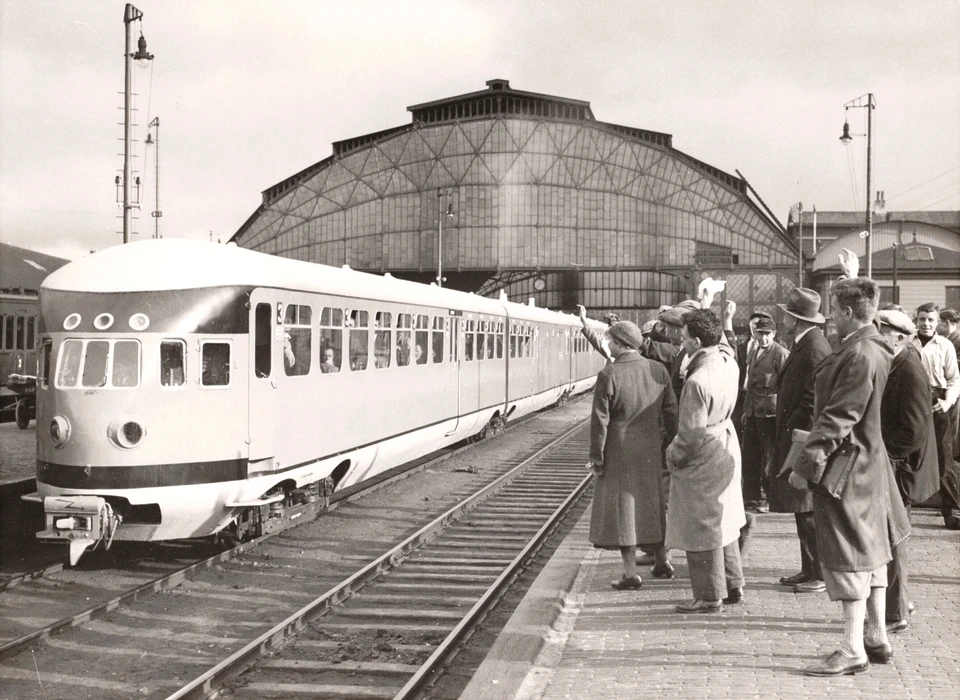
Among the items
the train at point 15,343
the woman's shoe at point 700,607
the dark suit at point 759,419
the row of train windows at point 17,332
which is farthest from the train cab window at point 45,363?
the row of train windows at point 17,332

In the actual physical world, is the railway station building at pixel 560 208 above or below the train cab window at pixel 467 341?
above

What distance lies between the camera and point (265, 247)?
83.5 metres

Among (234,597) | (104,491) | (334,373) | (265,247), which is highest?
(265,247)

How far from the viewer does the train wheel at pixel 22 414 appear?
2284 centimetres

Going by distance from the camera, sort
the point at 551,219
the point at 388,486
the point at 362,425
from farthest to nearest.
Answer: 1. the point at 551,219
2. the point at 388,486
3. the point at 362,425

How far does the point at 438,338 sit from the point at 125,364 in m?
8.23

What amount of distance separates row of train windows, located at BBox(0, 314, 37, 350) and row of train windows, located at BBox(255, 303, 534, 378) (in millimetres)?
13480

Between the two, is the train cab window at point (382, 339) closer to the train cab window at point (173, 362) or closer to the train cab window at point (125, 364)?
the train cab window at point (173, 362)

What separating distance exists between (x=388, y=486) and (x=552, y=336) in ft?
51.3

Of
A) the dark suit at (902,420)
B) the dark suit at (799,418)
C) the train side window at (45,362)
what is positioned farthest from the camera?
the train side window at (45,362)

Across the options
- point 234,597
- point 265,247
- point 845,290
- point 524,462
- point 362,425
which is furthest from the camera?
point 265,247

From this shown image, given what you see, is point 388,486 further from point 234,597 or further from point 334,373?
point 234,597

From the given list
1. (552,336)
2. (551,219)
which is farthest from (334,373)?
(551,219)

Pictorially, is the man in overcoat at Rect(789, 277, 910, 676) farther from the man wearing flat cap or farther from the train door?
the train door
